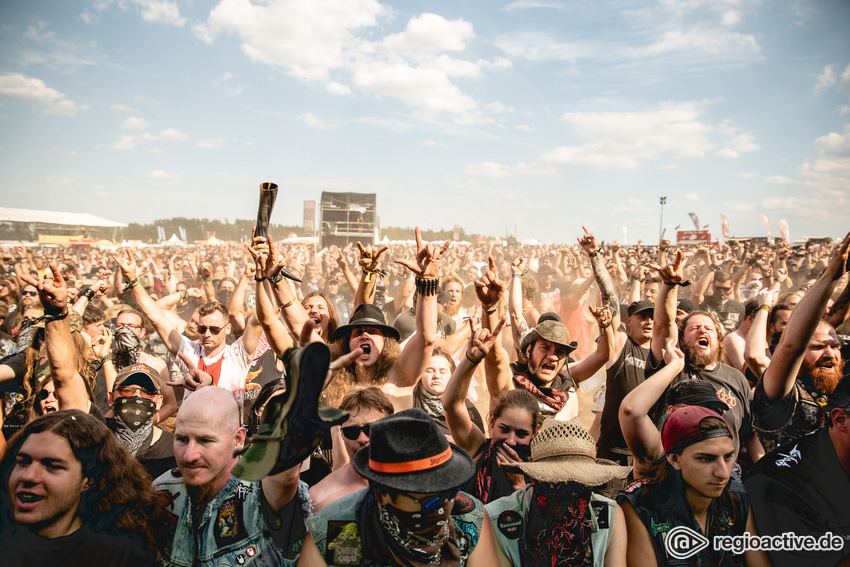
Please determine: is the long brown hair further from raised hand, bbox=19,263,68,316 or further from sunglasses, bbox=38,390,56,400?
sunglasses, bbox=38,390,56,400

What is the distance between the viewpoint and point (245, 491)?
1.98 metres

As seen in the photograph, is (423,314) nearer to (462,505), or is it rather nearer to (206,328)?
(462,505)

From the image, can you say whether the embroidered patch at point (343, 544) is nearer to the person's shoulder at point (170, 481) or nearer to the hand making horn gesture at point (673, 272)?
the person's shoulder at point (170, 481)

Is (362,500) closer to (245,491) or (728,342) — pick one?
(245,491)

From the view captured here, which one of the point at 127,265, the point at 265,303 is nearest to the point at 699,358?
the point at 265,303

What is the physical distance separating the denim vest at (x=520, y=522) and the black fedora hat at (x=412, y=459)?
42 cm

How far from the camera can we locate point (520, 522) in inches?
78.8

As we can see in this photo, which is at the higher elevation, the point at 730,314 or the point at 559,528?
the point at 730,314

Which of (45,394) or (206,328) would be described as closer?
(45,394)

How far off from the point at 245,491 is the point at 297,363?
0.92 m

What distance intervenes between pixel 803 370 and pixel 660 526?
1.92m

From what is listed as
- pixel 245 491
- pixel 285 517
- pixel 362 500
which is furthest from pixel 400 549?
pixel 245 491

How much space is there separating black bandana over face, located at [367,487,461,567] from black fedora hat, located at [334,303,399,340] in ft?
6.35

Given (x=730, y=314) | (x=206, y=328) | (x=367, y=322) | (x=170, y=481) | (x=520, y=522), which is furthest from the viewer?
(x=730, y=314)
